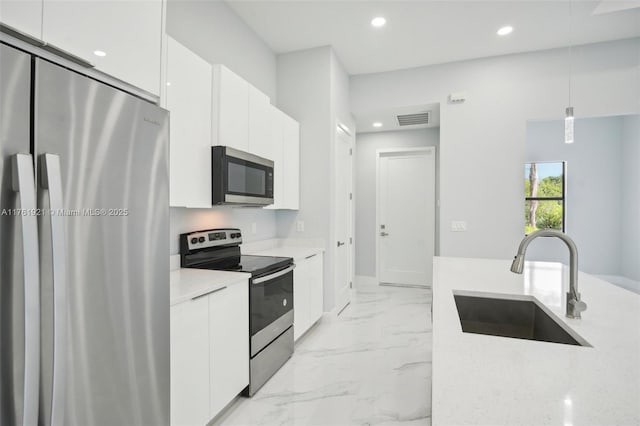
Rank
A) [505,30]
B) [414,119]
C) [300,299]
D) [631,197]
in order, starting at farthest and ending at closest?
[631,197] → [414,119] → [505,30] → [300,299]

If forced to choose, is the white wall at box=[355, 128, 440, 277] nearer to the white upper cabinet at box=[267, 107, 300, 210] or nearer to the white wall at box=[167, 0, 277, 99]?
the white upper cabinet at box=[267, 107, 300, 210]

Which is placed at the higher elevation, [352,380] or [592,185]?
[592,185]

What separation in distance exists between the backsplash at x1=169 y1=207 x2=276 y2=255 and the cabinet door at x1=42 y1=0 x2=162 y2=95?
1.04 metres

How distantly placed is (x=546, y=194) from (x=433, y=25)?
3996 mm

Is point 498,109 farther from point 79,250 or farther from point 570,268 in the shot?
point 79,250

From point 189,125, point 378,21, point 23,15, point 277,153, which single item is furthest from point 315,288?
point 23,15

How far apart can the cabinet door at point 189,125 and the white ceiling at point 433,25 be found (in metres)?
1.26

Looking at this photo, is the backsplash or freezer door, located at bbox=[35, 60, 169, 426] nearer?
freezer door, located at bbox=[35, 60, 169, 426]

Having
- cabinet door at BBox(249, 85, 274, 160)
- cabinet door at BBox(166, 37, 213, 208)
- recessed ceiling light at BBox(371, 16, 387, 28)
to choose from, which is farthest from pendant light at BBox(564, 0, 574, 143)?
cabinet door at BBox(166, 37, 213, 208)

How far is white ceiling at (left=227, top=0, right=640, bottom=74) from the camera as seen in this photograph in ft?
9.37

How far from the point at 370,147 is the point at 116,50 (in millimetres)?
4521

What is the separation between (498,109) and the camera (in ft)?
12.6

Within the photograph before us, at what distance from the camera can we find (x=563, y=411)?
0.64m

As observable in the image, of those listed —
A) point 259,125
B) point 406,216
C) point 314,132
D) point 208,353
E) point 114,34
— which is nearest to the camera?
point 114,34
